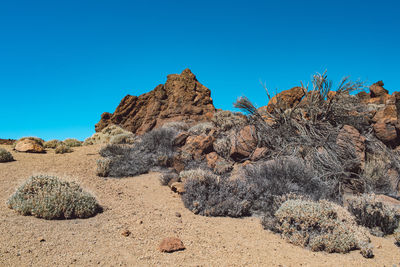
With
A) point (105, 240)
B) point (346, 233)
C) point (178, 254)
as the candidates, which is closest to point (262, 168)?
point (346, 233)

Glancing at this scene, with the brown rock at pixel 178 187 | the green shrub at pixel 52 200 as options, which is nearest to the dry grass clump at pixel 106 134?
the brown rock at pixel 178 187

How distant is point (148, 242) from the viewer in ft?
14.3

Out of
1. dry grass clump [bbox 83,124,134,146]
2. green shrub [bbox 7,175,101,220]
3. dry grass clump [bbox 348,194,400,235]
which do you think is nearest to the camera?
green shrub [bbox 7,175,101,220]

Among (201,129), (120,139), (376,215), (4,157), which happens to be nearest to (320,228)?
(376,215)

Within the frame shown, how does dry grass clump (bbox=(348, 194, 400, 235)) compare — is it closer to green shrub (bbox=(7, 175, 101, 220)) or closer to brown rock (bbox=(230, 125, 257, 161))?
brown rock (bbox=(230, 125, 257, 161))

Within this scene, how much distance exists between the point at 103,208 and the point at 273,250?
11.8 feet

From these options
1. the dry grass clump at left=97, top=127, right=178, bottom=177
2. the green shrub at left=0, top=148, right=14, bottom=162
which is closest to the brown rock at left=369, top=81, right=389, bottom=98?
the dry grass clump at left=97, top=127, right=178, bottom=177

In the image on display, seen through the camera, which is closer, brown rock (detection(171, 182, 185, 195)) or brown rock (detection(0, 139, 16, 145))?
brown rock (detection(171, 182, 185, 195))

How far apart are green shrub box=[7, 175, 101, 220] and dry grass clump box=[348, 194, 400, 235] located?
536 cm

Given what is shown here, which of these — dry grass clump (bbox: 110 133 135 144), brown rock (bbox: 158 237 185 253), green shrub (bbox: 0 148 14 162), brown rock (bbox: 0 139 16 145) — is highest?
brown rock (bbox: 0 139 16 145)

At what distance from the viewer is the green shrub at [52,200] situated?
A: 16.8 ft

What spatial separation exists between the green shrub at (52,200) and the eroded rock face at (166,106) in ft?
33.2

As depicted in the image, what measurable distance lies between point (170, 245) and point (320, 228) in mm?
2630

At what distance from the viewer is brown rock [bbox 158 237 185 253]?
4129mm
